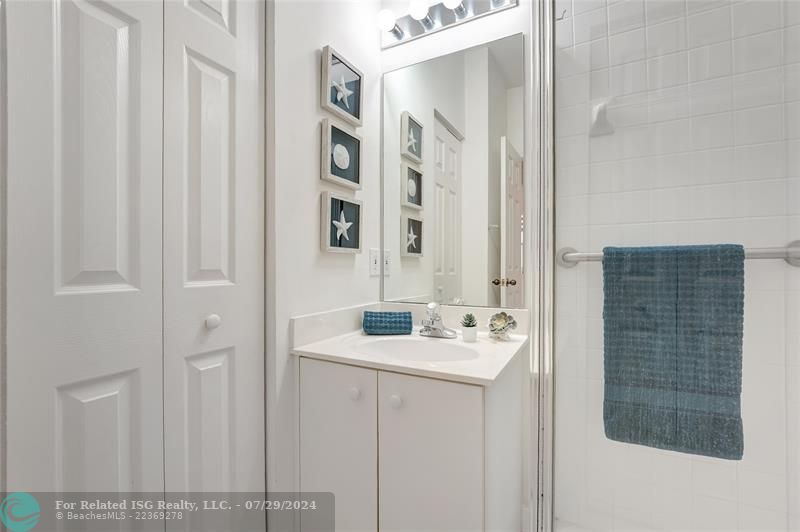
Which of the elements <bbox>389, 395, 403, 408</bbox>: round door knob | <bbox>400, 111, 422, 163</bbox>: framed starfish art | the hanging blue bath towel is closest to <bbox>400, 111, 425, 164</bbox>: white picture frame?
<bbox>400, 111, 422, 163</bbox>: framed starfish art

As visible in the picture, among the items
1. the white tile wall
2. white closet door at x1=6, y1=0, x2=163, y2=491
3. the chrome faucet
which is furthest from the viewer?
the chrome faucet

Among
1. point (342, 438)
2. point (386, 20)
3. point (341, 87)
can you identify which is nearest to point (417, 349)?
point (342, 438)

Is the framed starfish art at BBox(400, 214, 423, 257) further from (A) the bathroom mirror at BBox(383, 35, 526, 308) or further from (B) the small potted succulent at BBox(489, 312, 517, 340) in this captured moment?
(B) the small potted succulent at BBox(489, 312, 517, 340)

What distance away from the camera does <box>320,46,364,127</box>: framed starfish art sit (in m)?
1.31

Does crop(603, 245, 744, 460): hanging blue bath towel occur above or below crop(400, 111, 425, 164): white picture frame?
below

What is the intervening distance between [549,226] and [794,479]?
80 centimetres

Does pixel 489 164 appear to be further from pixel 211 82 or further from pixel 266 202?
pixel 211 82

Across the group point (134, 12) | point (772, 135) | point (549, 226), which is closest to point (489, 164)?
point (549, 226)

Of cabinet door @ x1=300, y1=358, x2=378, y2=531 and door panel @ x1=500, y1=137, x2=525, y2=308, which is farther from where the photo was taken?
door panel @ x1=500, y1=137, x2=525, y2=308

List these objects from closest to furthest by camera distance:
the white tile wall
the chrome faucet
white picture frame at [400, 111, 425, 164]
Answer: the white tile wall < the chrome faucet < white picture frame at [400, 111, 425, 164]

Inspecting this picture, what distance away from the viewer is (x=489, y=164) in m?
1.46

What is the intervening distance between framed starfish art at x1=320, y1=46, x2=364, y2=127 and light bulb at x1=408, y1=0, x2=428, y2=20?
369 millimetres

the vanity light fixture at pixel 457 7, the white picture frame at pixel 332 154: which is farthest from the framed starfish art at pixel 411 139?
the vanity light fixture at pixel 457 7

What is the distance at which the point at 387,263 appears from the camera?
168 cm
